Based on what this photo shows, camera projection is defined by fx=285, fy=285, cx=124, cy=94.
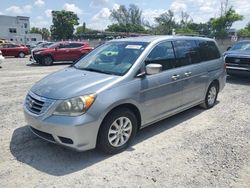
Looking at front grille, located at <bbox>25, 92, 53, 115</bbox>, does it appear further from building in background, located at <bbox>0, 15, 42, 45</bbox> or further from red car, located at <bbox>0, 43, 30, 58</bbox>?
building in background, located at <bbox>0, 15, 42, 45</bbox>

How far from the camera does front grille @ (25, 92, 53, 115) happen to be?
4.06 meters

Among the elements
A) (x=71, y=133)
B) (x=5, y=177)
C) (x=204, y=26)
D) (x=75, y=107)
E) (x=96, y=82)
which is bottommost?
(x=5, y=177)

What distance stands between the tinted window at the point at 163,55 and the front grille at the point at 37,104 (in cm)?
178

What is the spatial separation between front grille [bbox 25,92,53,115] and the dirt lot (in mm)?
704

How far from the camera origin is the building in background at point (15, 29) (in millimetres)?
74812

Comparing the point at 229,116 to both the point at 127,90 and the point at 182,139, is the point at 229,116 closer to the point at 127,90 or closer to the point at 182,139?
the point at 182,139

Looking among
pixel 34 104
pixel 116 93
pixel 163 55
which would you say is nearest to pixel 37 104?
pixel 34 104

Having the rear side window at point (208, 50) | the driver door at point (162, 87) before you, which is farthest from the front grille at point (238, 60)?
the driver door at point (162, 87)

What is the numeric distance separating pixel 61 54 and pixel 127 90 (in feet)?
50.7

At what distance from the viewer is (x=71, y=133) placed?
385 centimetres

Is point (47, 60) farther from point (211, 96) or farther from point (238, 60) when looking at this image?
point (211, 96)

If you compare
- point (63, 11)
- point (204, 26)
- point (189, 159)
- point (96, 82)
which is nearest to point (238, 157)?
point (189, 159)

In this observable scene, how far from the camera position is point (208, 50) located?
6727 mm

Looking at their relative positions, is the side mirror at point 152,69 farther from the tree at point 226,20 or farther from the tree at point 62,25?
the tree at point 62,25
